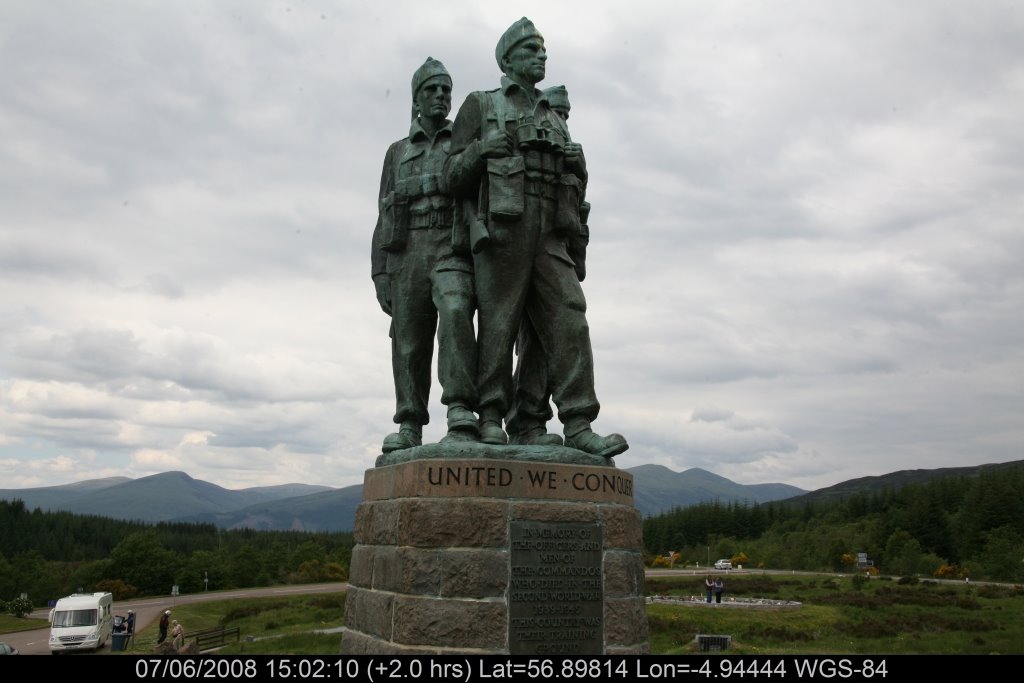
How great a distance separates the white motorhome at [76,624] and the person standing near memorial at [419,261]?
81.2ft

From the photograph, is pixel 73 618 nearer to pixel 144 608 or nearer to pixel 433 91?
pixel 144 608

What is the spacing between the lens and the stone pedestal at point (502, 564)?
6.14m

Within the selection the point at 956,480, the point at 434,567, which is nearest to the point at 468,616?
the point at 434,567

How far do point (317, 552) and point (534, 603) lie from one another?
63138 mm

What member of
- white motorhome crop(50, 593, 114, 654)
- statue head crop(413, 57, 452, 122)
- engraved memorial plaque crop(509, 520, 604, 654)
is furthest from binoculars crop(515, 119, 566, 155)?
white motorhome crop(50, 593, 114, 654)

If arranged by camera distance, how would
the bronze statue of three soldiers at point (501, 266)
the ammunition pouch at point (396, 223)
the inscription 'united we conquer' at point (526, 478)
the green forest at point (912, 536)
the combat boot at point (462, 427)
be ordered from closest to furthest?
1. the inscription 'united we conquer' at point (526, 478)
2. the combat boot at point (462, 427)
3. the bronze statue of three soldiers at point (501, 266)
4. the ammunition pouch at point (396, 223)
5. the green forest at point (912, 536)

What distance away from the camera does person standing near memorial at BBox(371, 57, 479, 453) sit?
7.35 metres

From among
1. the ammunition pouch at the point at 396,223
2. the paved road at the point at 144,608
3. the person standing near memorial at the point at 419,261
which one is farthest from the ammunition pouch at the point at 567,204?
the paved road at the point at 144,608

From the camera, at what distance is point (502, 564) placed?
6.25 metres

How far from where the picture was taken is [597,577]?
650cm

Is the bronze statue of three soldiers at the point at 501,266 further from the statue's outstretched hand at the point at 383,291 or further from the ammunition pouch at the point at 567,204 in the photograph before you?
the statue's outstretched hand at the point at 383,291

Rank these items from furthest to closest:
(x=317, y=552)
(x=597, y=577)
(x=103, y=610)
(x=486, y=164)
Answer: (x=317, y=552) < (x=103, y=610) < (x=486, y=164) < (x=597, y=577)

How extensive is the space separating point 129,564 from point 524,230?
2106 inches
